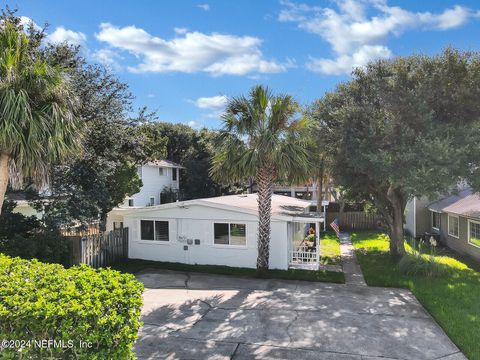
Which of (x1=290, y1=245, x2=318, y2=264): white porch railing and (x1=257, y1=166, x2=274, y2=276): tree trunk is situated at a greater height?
(x1=257, y1=166, x2=274, y2=276): tree trunk

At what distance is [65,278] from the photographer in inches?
229

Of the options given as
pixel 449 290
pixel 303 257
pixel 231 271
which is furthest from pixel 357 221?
pixel 449 290

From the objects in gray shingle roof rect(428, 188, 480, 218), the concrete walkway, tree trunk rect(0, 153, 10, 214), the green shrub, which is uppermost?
tree trunk rect(0, 153, 10, 214)

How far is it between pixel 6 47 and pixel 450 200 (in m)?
23.2

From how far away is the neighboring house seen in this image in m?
17.6

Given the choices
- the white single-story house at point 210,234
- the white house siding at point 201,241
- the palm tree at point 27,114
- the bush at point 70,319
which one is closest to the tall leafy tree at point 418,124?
the white single-story house at point 210,234

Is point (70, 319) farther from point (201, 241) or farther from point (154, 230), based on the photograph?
point (154, 230)

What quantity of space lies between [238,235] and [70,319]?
11.5 metres

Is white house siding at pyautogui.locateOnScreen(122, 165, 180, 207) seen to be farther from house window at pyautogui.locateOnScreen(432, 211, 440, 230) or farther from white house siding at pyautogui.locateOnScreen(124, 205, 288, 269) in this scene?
house window at pyautogui.locateOnScreen(432, 211, 440, 230)

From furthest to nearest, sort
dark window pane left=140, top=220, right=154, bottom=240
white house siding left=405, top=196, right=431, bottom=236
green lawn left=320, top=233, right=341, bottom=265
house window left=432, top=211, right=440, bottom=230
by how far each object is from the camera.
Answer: white house siding left=405, top=196, right=431, bottom=236
house window left=432, top=211, right=440, bottom=230
green lawn left=320, top=233, right=341, bottom=265
dark window pane left=140, top=220, right=154, bottom=240

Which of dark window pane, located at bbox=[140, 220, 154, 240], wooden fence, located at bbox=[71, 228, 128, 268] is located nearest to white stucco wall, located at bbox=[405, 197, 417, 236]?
dark window pane, located at bbox=[140, 220, 154, 240]

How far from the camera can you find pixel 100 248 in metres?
15.9

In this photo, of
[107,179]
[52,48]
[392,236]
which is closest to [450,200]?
[392,236]

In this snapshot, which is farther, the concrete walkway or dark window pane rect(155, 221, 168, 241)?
dark window pane rect(155, 221, 168, 241)
